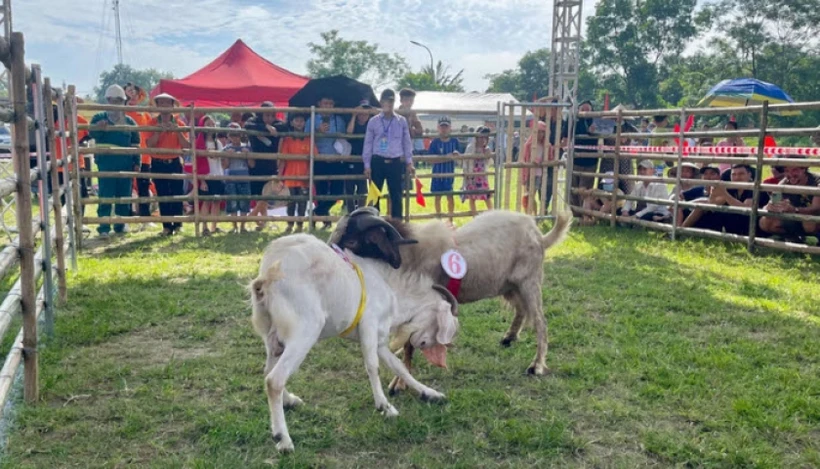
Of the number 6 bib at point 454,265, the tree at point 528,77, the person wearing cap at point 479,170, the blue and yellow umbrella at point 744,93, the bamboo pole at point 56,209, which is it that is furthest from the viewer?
the tree at point 528,77

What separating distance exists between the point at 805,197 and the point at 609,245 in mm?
2522

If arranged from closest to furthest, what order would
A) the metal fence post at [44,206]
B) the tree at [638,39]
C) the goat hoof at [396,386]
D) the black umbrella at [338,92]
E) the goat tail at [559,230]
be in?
the goat hoof at [396,386]
the metal fence post at [44,206]
the goat tail at [559,230]
the black umbrella at [338,92]
the tree at [638,39]

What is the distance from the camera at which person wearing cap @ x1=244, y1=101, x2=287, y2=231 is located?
10594 millimetres

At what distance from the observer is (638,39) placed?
172ft

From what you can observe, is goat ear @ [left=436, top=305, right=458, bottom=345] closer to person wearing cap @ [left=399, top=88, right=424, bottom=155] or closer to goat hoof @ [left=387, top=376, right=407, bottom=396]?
goat hoof @ [left=387, top=376, right=407, bottom=396]

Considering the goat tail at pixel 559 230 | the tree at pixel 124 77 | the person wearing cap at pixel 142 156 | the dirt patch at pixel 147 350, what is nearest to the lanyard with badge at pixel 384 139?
the person wearing cap at pixel 142 156

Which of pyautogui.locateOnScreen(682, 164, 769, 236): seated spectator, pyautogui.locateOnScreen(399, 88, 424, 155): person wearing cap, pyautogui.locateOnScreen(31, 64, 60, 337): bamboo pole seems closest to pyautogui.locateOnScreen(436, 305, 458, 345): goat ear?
pyautogui.locateOnScreen(31, 64, 60, 337): bamboo pole

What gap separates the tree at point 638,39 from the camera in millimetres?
51812

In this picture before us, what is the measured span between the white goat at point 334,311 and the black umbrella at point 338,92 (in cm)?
732

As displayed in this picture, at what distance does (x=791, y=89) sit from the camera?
38562 mm

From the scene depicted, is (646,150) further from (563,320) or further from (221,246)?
(221,246)

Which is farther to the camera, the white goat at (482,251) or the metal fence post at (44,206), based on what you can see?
the metal fence post at (44,206)

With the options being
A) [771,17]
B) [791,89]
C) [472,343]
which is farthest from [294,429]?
[771,17]

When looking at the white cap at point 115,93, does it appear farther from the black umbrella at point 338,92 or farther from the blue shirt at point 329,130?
→ the blue shirt at point 329,130
